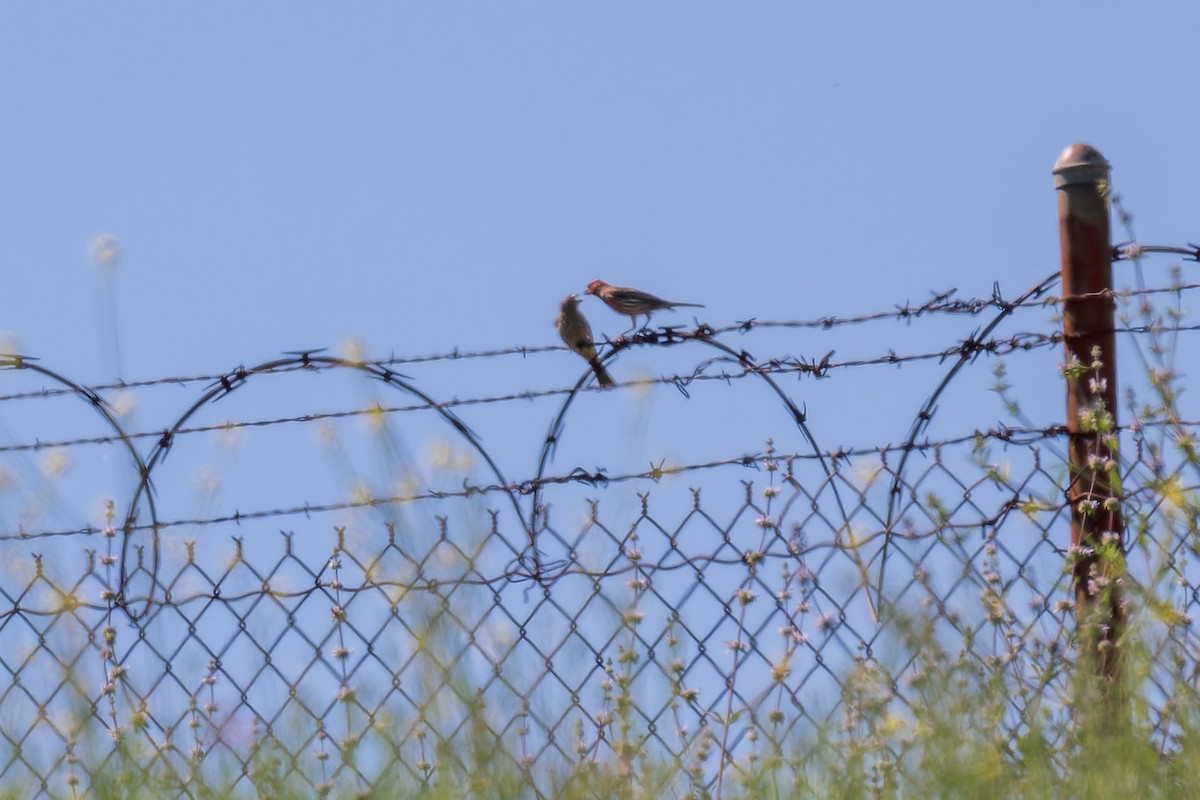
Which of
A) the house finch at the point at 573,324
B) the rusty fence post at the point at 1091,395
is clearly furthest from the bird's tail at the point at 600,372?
the house finch at the point at 573,324

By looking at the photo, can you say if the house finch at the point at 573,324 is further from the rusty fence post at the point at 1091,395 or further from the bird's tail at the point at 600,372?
the rusty fence post at the point at 1091,395

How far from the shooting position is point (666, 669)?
3.63 metres

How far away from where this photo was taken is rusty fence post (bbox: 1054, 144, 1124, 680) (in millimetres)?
4047

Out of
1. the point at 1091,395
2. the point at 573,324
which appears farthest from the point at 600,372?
the point at 573,324

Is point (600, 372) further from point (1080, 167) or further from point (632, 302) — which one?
point (632, 302)

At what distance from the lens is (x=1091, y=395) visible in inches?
175

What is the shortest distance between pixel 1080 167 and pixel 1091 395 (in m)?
0.61

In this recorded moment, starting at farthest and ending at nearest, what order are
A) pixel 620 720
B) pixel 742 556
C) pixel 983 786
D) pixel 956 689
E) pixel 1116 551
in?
pixel 742 556 → pixel 1116 551 → pixel 620 720 → pixel 956 689 → pixel 983 786

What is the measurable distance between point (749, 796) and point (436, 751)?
589mm

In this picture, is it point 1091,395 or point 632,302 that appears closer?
point 1091,395

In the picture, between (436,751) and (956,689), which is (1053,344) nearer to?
(956,689)

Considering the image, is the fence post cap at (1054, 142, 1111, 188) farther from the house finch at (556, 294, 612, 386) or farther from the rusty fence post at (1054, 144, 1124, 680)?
the house finch at (556, 294, 612, 386)

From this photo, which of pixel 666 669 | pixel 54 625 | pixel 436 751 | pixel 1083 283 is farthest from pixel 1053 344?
pixel 54 625

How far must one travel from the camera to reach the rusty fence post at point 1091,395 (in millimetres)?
4047
